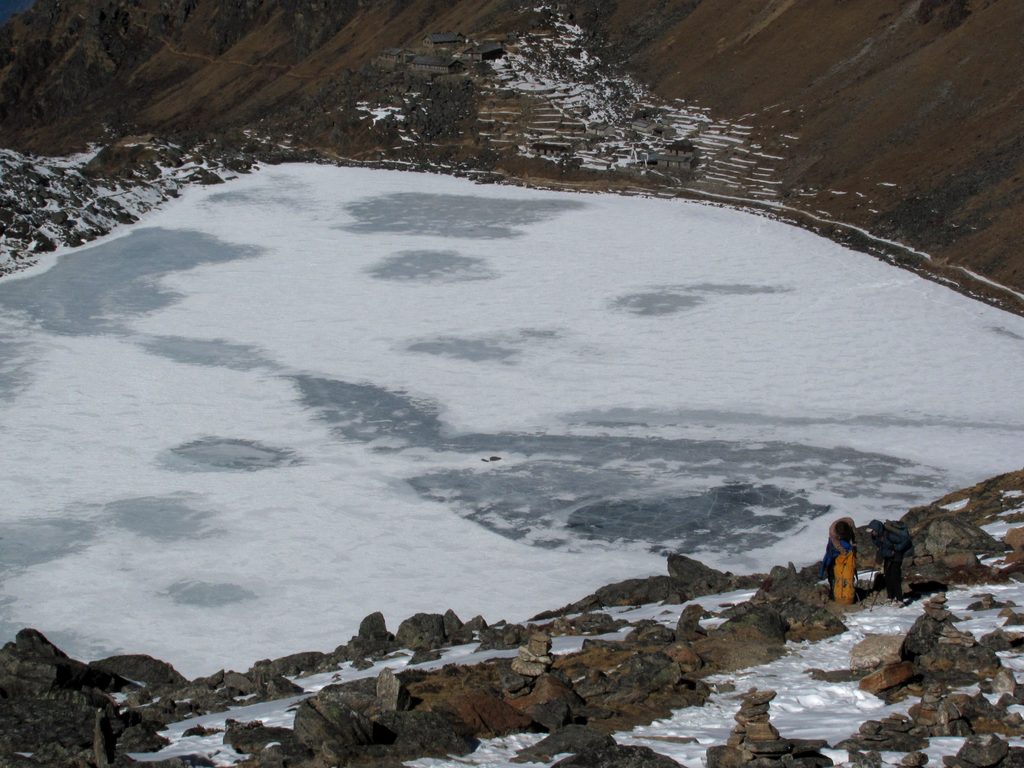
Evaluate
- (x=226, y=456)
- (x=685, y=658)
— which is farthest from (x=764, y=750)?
(x=226, y=456)

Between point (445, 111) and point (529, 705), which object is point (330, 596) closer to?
point (529, 705)

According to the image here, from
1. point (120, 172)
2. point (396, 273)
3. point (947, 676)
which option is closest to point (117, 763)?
point (947, 676)

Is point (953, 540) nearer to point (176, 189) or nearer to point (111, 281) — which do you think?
point (111, 281)

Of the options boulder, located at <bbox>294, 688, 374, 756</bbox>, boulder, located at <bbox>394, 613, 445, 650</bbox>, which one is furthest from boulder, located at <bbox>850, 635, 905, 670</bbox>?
boulder, located at <bbox>394, 613, 445, 650</bbox>

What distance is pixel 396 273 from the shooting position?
3906 centimetres

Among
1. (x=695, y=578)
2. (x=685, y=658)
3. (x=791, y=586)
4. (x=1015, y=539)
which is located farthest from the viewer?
(x=695, y=578)

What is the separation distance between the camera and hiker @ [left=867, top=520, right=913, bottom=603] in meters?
12.5

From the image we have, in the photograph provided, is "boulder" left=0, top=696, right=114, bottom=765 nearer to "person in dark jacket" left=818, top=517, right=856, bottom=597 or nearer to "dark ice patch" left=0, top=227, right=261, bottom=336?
"person in dark jacket" left=818, top=517, right=856, bottom=597

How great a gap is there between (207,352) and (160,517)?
400 inches

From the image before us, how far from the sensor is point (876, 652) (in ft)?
36.0

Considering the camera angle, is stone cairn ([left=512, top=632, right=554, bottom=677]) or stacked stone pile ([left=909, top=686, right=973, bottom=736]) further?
stone cairn ([left=512, top=632, right=554, bottom=677])

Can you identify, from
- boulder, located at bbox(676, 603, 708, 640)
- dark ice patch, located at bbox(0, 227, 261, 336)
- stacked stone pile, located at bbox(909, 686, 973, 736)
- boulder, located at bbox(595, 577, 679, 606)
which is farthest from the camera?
dark ice patch, located at bbox(0, 227, 261, 336)

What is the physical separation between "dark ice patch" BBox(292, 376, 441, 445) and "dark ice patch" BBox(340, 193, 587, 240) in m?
16.7

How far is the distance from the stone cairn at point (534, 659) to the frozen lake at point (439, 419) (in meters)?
5.48
